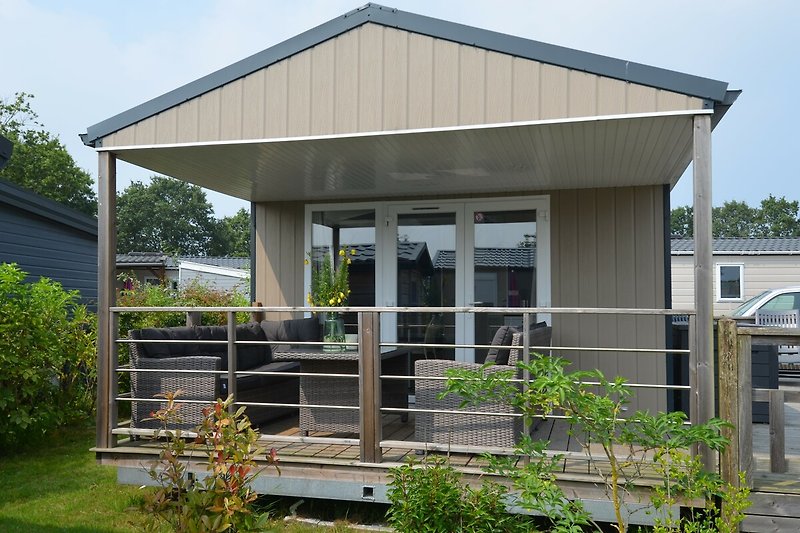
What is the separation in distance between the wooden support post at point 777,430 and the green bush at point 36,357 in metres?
5.73

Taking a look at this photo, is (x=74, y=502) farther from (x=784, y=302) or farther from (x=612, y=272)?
(x=784, y=302)

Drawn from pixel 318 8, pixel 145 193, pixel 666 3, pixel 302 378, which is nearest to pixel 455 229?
pixel 302 378

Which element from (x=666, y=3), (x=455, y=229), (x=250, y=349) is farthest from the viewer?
(x=666, y=3)

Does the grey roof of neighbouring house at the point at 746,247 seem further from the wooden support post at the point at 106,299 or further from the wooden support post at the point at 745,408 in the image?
the wooden support post at the point at 106,299

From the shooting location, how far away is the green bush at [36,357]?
6238mm

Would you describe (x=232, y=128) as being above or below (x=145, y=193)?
→ below

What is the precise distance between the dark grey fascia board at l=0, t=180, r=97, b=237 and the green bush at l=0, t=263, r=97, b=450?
3.37 m

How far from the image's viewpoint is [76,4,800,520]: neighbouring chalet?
4094 mm

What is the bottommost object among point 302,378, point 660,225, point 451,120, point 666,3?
point 302,378

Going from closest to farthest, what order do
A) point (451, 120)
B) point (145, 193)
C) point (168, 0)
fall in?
→ 1. point (451, 120)
2. point (168, 0)
3. point (145, 193)

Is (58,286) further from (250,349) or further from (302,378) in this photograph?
(302,378)

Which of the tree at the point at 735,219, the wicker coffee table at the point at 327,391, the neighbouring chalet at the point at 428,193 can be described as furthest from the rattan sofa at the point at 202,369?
the tree at the point at 735,219

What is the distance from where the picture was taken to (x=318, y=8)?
10.0 metres

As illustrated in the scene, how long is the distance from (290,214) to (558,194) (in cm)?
271
